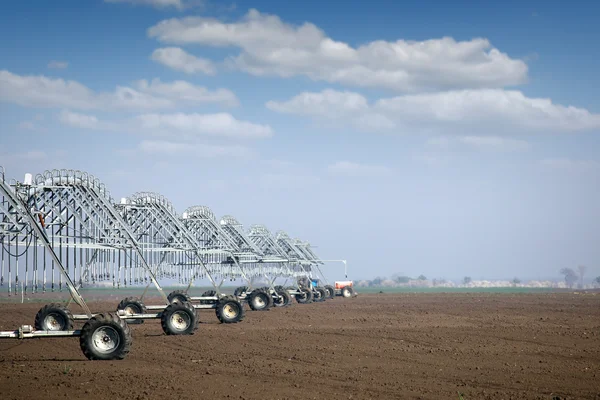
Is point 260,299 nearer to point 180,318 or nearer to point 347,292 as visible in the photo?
point 180,318

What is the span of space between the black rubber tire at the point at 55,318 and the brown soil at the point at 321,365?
1.85 ft

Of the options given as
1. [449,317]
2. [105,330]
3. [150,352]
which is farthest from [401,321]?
[105,330]

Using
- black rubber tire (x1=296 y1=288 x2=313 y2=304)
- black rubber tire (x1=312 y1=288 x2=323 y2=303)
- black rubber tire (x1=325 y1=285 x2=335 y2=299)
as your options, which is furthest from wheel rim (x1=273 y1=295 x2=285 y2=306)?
black rubber tire (x1=325 y1=285 x2=335 y2=299)

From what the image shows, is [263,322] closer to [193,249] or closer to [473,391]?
[193,249]

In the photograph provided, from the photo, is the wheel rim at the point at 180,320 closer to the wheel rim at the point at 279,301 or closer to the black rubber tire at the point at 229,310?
the black rubber tire at the point at 229,310

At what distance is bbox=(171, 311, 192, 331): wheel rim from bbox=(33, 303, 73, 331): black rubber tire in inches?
133

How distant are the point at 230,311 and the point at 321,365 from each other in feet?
44.9

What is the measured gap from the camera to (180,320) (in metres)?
24.0

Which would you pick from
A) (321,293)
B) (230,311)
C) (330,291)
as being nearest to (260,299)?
(230,311)

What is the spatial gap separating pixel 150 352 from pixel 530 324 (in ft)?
55.3

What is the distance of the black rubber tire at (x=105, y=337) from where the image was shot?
17.3m

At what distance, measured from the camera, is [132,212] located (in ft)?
106

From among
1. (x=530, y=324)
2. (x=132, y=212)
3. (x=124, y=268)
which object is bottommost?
(x=530, y=324)

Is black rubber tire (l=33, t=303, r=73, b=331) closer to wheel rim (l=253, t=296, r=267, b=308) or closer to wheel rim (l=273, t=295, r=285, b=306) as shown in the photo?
wheel rim (l=253, t=296, r=267, b=308)
